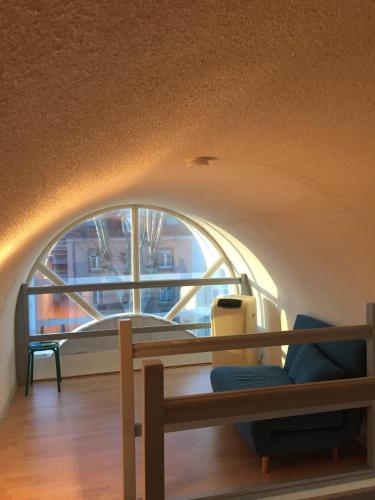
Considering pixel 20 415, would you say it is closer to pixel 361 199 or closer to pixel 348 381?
pixel 361 199

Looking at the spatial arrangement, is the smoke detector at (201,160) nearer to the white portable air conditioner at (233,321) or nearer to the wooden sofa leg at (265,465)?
the wooden sofa leg at (265,465)

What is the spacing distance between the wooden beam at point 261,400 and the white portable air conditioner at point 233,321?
14.2 feet

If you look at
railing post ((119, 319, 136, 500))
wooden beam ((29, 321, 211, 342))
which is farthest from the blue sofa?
wooden beam ((29, 321, 211, 342))

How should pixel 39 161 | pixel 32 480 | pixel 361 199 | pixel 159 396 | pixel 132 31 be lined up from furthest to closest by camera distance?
1. pixel 32 480
2. pixel 361 199
3. pixel 39 161
4. pixel 159 396
5. pixel 132 31

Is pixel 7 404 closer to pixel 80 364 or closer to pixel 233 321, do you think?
pixel 80 364

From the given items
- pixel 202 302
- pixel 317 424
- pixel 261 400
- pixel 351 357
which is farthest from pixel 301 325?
pixel 261 400

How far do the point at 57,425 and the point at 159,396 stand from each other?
12.4 ft

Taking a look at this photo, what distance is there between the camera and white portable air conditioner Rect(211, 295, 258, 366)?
5.27 metres

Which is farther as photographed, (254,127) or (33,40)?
(254,127)

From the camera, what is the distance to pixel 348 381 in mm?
972

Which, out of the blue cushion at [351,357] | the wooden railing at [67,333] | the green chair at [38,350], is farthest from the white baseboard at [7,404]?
the blue cushion at [351,357]

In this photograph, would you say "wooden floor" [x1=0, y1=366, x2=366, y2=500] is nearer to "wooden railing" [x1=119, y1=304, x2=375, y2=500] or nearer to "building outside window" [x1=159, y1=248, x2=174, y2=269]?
"wooden railing" [x1=119, y1=304, x2=375, y2=500]

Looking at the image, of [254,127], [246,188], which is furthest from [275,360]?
[254,127]

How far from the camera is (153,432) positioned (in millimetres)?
877
